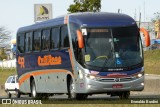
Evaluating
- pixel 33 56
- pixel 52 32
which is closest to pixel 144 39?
pixel 52 32

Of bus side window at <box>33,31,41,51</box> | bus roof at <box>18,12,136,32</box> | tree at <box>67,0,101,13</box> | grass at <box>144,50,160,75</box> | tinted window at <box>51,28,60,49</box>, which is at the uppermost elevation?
bus roof at <box>18,12,136,32</box>

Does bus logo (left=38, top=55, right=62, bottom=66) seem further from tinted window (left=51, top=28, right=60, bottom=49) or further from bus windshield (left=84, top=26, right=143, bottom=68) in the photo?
bus windshield (left=84, top=26, right=143, bottom=68)

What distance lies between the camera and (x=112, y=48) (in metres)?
26.8

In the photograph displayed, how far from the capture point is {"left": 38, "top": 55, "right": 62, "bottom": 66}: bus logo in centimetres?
2961

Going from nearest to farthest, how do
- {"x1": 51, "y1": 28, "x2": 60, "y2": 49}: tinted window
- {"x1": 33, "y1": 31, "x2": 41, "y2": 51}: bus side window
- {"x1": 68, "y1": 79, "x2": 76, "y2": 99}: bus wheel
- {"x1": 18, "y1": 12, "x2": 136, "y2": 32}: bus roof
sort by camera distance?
{"x1": 18, "y1": 12, "x2": 136, "y2": 32}: bus roof
{"x1": 68, "y1": 79, "x2": 76, "y2": 99}: bus wheel
{"x1": 51, "y1": 28, "x2": 60, "y2": 49}: tinted window
{"x1": 33, "y1": 31, "x2": 41, "y2": 51}: bus side window

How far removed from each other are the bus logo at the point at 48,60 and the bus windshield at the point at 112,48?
106 inches

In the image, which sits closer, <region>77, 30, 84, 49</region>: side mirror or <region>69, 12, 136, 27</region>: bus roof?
<region>77, 30, 84, 49</region>: side mirror

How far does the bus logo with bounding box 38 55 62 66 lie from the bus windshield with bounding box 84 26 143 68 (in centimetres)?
270

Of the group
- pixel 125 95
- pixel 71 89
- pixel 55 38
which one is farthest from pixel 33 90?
pixel 125 95

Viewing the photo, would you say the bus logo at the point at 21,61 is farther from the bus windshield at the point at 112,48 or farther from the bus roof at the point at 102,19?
the bus windshield at the point at 112,48

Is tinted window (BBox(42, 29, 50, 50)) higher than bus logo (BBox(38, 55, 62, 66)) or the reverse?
higher

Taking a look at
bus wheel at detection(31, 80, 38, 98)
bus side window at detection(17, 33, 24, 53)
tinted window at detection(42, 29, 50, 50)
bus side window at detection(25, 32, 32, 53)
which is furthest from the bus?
bus side window at detection(17, 33, 24, 53)

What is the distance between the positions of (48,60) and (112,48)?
188 inches

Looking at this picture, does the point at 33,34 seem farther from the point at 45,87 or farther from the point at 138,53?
the point at 138,53
